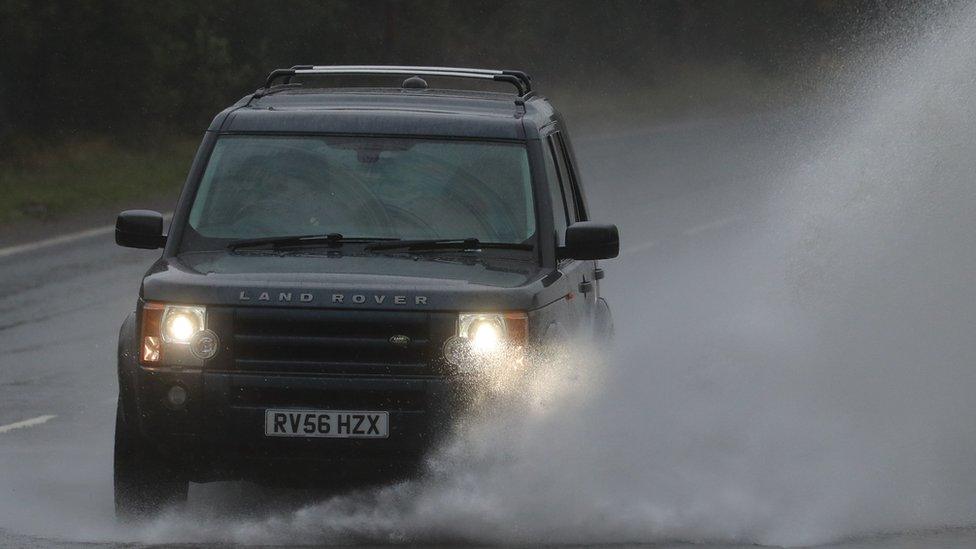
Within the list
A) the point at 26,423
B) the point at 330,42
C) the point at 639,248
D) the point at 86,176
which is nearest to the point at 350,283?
the point at 26,423

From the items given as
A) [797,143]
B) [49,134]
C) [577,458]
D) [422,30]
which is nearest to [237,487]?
[577,458]

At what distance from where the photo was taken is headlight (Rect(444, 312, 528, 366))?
8.02 m

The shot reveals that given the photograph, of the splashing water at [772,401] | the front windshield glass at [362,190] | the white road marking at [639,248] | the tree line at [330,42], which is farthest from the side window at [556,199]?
the tree line at [330,42]

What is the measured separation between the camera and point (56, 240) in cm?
2167

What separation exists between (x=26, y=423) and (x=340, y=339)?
14.3ft

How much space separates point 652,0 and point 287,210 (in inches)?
1928

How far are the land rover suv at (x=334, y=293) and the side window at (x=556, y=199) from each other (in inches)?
1.3

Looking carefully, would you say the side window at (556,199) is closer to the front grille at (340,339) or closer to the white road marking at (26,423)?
the front grille at (340,339)

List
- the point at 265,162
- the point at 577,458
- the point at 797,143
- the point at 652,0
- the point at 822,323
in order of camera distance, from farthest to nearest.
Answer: the point at 652,0, the point at 797,143, the point at 822,323, the point at 265,162, the point at 577,458

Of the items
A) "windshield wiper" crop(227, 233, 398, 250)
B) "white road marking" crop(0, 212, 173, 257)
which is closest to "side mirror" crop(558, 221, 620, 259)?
"windshield wiper" crop(227, 233, 398, 250)

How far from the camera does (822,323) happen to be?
1318cm

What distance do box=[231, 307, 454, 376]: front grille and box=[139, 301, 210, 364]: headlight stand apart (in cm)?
16

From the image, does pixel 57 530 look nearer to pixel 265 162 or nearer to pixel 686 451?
pixel 265 162

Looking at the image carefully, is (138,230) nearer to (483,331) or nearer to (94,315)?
(483,331)
